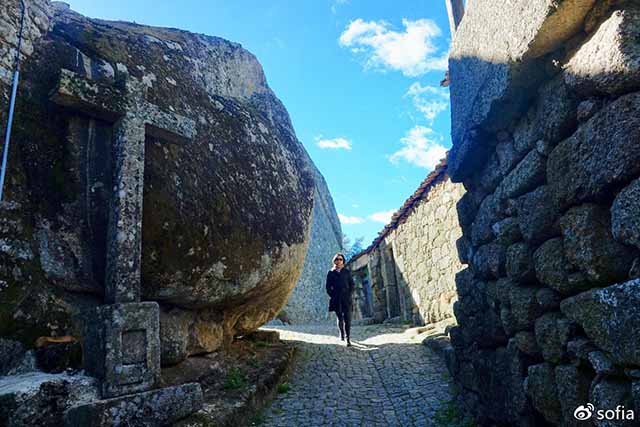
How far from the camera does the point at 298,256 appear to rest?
5.26 meters

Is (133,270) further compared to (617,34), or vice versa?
(133,270)

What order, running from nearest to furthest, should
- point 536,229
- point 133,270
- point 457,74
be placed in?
point 536,229 → point 133,270 → point 457,74

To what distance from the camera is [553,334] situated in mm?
1996

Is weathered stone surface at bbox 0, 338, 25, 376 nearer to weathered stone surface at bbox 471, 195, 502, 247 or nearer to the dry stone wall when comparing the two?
weathered stone surface at bbox 471, 195, 502, 247

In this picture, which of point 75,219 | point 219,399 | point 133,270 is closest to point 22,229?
point 75,219

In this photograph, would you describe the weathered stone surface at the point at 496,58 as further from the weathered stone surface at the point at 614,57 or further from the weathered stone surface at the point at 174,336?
the weathered stone surface at the point at 174,336

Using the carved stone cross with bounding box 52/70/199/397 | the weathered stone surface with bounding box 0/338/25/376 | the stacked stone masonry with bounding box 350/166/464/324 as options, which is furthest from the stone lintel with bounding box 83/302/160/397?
the stacked stone masonry with bounding box 350/166/464/324

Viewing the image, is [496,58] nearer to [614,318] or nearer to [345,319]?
[614,318]

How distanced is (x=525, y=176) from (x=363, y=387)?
3127 millimetres

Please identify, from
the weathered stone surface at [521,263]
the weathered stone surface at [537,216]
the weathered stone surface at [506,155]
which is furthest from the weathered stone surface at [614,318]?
the weathered stone surface at [506,155]

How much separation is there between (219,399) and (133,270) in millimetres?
1349

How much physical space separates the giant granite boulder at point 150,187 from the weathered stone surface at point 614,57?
2721mm

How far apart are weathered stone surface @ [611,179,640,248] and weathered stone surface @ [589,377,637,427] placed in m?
0.50

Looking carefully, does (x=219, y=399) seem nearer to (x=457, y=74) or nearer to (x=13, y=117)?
(x=13, y=117)
